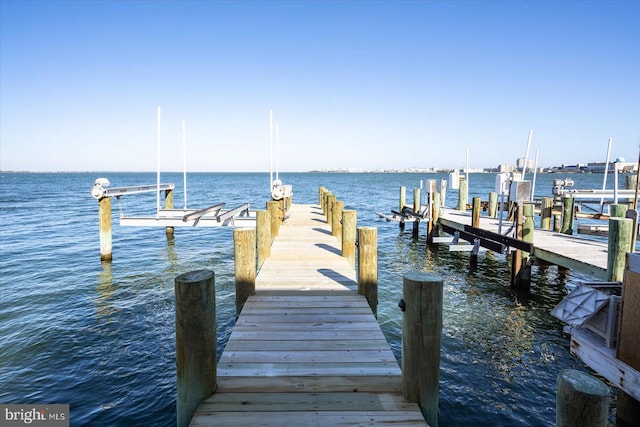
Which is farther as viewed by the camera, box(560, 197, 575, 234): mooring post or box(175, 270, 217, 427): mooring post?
box(560, 197, 575, 234): mooring post

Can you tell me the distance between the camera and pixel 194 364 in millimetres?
3250

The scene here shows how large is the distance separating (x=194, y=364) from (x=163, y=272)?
37.3 ft

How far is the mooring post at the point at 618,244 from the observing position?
6766mm

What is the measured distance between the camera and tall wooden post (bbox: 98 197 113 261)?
13.9 metres

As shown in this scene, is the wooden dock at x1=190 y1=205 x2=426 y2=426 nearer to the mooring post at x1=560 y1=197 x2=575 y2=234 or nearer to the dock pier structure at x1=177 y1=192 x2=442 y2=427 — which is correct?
the dock pier structure at x1=177 y1=192 x2=442 y2=427

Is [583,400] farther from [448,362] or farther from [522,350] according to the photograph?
[522,350]

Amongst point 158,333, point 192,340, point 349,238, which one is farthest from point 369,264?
point 158,333

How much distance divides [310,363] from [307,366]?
70 millimetres

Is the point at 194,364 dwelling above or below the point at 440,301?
below

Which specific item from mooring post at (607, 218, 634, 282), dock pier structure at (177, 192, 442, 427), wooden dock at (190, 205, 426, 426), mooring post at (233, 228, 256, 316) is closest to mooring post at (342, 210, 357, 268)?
dock pier structure at (177, 192, 442, 427)

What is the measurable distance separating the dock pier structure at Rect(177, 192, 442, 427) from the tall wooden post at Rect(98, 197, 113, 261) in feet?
32.9

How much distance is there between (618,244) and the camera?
6.84m

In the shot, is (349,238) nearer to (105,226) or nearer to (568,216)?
(105,226)

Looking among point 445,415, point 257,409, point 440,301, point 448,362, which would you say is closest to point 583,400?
point 440,301
